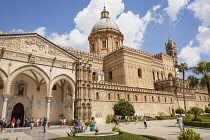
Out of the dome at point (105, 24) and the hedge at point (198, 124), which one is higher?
the dome at point (105, 24)

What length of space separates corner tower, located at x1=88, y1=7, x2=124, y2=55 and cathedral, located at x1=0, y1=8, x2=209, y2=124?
15.2 feet

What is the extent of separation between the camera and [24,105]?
22750 millimetres

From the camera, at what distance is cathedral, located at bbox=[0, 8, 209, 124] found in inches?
789

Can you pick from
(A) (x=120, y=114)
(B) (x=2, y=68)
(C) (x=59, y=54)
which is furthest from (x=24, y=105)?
(A) (x=120, y=114)

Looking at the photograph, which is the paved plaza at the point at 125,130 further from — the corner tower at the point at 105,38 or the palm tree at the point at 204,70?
the corner tower at the point at 105,38

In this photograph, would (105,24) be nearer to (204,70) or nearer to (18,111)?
(204,70)

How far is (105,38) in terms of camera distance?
154 feet

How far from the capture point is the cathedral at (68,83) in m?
20.0

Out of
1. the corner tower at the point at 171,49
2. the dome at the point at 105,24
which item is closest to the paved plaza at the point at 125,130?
the dome at the point at 105,24

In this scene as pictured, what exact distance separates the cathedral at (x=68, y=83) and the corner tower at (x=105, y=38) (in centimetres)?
462

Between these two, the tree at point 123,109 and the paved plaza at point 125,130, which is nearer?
the paved plaza at point 125,130

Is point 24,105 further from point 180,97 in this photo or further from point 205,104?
point 205,104

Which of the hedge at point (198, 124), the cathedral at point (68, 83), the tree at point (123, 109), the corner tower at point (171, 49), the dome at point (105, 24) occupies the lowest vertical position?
the hedge at point (198, 124)

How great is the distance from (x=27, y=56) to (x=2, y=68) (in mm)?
3249
